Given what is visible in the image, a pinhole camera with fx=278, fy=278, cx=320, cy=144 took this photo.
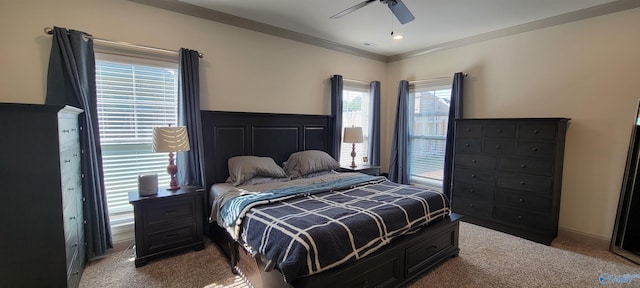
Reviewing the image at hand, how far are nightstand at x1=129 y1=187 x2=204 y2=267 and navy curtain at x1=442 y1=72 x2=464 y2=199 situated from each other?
349 cm

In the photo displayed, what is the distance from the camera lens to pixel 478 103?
13.4ft

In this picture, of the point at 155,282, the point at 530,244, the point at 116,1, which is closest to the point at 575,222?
the point at 530,244

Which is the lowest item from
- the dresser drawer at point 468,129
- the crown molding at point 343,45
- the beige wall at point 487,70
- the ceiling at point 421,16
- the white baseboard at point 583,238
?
the white baseboard at point 583,238

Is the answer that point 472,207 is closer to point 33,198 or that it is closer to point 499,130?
point 499,130

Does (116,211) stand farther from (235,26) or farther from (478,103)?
(478,103)

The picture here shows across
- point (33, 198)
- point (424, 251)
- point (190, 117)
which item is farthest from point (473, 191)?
point (33, 198)

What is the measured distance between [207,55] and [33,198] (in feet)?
6.88

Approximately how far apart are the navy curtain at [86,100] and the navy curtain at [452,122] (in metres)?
4.35

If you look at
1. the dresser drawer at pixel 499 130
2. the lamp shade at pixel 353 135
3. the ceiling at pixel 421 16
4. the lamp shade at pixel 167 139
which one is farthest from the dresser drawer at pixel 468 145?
the lamp shade at pixel 167 139

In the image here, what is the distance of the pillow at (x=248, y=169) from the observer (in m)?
3.11

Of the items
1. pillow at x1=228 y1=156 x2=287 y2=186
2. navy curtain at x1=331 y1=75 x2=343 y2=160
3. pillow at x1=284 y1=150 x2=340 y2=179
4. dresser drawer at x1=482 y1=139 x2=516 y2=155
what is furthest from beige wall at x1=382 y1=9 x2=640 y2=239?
pillow at x1=228 y1=156 x2=287 y2=186

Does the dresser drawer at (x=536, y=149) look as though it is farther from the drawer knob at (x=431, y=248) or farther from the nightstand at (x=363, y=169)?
the nightstand at (x=363, y=169)

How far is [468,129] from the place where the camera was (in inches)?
147

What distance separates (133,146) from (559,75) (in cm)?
493
